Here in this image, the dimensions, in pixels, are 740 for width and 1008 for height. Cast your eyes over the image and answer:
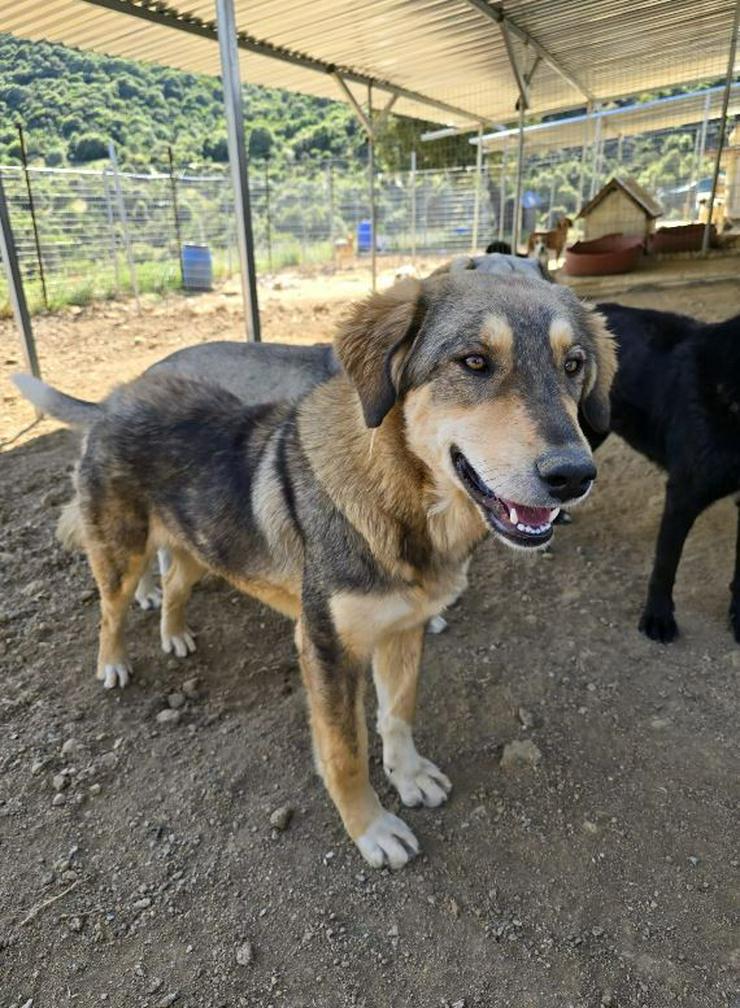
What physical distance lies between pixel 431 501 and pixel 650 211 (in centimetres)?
1164

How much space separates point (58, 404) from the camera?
3.19 meters

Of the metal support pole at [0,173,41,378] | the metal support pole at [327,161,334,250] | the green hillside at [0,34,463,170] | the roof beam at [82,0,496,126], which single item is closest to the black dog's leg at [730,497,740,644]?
the metal support pole at [0,173,41,378]

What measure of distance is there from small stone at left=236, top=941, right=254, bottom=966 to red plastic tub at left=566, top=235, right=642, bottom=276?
405 inches

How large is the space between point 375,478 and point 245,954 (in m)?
1.57

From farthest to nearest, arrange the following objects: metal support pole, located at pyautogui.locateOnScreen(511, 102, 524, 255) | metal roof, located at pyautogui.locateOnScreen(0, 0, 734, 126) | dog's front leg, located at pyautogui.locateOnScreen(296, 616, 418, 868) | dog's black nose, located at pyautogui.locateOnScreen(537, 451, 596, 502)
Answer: metal support pole, located at pyautogui.locateOnScreen(511, 102, 524, 255) < metal roof, located at pyautogui.locateOnScreen(0, 0, 734, 126) < dog's front leg, located at pyautogui.locateOnScreen(296, 616, 418, 868) < dog's black nose, located at pyautogui.locateOnScreen(537, 451, 596, 502)

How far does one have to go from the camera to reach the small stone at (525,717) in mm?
2997

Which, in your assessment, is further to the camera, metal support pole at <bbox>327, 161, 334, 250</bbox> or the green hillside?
metal support pole at <bbox>327, 161, 334, 250</bbox>

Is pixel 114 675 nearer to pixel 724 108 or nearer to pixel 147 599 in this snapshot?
pixel 147 599

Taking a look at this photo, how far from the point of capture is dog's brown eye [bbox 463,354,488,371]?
77.6 inches

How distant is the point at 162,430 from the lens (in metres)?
2.79

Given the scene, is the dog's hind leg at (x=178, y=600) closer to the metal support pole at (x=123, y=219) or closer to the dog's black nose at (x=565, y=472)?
the dog's black nose at (x=565, y=472)

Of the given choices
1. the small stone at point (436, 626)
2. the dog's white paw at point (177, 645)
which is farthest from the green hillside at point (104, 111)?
the small stone at point (436, 626)

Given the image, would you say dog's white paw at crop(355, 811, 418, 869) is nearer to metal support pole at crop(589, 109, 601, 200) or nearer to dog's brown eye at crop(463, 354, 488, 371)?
dog's brown eye at crop(463, 354, 488, 371)

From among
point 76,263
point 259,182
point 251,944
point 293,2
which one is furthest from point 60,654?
point 259,182
